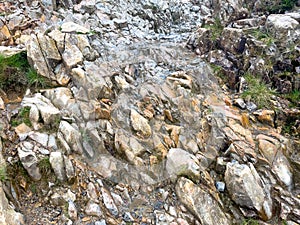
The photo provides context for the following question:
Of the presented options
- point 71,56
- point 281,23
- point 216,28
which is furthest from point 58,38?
point 281,23

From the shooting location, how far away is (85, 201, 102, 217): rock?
4.07 meters

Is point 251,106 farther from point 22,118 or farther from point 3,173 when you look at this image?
point 3,173

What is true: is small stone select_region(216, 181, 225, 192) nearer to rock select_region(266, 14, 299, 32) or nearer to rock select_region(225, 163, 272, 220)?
rock select_region(225, 163, 272, 220)

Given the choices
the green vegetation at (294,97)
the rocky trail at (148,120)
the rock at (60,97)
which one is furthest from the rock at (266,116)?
the rock at (60,97)

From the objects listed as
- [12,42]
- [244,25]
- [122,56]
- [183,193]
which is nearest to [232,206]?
[183,193]

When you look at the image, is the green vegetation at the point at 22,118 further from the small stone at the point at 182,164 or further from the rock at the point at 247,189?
the rock at the point at 247,189

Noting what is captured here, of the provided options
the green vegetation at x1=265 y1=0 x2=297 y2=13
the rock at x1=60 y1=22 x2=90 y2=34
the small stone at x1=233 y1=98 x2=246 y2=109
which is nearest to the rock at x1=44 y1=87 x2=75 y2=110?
the rock at x1=60 y1=22 x2=90 y2=34

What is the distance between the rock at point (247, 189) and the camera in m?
4.35

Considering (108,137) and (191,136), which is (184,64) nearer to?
(191,136)

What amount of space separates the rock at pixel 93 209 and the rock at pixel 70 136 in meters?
0.92

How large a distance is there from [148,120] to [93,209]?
6.29 feet

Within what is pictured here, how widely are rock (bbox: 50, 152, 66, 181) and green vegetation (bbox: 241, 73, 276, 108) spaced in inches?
157

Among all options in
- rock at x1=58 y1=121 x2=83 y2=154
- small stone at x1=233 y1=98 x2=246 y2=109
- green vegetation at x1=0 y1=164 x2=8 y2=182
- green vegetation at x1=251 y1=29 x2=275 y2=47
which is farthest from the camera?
green vegetation at x1=251 y1=29 x2=275 y2=47

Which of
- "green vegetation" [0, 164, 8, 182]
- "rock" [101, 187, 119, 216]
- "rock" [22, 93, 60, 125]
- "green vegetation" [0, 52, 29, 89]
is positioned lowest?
"rock" [101, 187, 119, 216]
